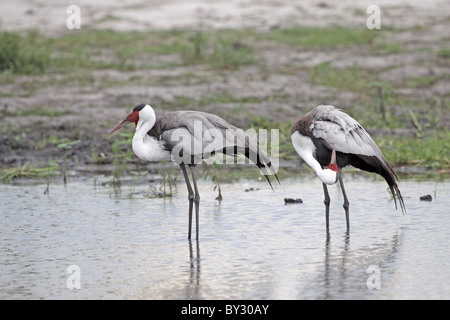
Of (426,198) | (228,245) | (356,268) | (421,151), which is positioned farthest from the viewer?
(421,151)

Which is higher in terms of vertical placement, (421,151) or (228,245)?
(421,151)

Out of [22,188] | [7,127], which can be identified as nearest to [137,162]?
[22,188]

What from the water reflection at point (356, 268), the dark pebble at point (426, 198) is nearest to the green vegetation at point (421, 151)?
the dark pebble at point (426, 198)

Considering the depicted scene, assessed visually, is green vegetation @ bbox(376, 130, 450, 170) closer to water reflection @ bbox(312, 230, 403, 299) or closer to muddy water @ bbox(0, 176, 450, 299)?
muddy water @ bbox(0, 176, 450, 299)

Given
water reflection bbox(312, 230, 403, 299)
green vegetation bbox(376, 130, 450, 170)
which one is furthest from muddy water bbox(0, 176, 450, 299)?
green vegetation bbox(376, 130, 450, 170)

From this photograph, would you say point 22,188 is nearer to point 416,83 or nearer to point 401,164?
point 401,164

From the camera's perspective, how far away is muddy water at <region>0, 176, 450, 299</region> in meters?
5.59

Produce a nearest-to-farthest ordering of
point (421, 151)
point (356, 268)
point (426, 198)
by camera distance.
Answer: point (356, 268)
point (426, 198)
point (421, 151)

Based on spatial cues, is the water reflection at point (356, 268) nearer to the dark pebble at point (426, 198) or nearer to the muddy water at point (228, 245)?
the muddy water at point (228, 245)

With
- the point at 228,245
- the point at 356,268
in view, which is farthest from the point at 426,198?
the point at 356,268

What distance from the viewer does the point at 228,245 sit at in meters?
6.82

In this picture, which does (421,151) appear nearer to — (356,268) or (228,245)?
(228,245)

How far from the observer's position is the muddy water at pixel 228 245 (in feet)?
18.3
